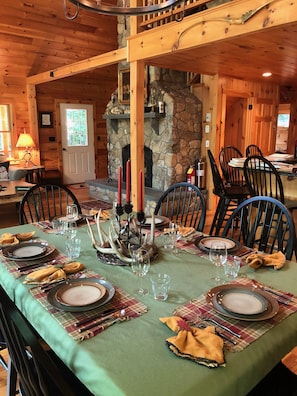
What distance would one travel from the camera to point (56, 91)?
314 inches

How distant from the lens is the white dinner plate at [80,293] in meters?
1.32

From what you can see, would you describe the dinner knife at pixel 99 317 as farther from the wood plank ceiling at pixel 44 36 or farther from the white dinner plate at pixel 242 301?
the wood plank ceiling at pixel 44 36

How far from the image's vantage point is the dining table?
0.93m

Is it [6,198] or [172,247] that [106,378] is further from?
[6,198]

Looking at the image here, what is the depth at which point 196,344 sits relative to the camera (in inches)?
41.1

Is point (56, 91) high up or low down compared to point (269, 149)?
up

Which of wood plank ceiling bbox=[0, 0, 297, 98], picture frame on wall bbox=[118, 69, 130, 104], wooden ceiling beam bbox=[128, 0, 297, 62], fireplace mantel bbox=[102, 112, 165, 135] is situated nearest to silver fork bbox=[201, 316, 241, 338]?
wooden ceiling beam bbox=[128, 0, 297, 62]

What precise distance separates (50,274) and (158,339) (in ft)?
2.11

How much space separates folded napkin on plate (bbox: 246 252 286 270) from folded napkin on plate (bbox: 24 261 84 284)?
826 mm

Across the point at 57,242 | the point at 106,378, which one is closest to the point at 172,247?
the point at 57,242

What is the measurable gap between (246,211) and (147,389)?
63.6 inches

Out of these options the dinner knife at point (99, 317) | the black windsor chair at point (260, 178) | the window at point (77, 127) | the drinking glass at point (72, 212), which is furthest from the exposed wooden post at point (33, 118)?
the dinner knife at point (99, 317)

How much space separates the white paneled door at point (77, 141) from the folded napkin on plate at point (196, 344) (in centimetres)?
763

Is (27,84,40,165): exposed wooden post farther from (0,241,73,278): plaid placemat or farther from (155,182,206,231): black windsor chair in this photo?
(0,241,73,278): plaid placemat
